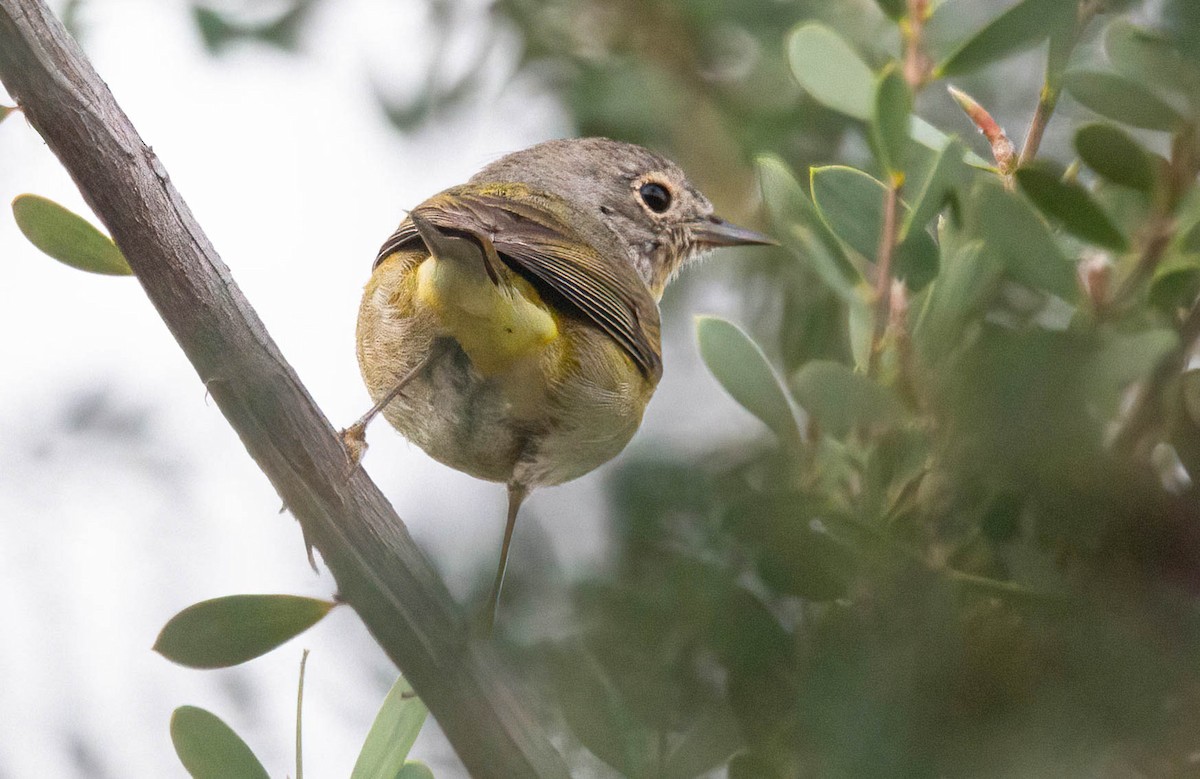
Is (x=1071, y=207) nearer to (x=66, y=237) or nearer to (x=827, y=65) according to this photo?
(x=827, y=65)

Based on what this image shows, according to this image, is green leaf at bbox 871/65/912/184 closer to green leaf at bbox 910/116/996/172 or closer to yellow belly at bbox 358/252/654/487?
green leaf at bbox 910/116/996/172

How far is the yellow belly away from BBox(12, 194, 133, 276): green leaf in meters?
0.87

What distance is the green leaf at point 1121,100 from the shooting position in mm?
776

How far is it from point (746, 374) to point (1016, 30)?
32 cm

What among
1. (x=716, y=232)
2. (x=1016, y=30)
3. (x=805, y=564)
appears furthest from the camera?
(x=716, y=232)

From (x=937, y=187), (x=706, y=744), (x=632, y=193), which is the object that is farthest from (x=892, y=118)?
(x=632, y=193)

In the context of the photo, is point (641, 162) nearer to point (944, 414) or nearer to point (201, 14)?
point (201, 14)

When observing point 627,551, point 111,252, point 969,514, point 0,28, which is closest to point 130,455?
→ point 111,252

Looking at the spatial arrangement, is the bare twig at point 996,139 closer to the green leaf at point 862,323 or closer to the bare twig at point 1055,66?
the bare twig at point 1055,66

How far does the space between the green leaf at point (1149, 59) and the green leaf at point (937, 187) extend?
118 mm

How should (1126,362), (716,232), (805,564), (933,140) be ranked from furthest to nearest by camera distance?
(716,232)
(933,140)
(805,564)
(1126,362)

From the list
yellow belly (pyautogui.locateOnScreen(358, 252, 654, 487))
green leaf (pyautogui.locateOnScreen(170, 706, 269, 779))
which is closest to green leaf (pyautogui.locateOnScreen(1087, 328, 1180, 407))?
green leaf (pyautogui.locateOnScreen(170, 706, 269, 779))

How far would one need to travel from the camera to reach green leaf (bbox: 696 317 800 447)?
0.92 metres

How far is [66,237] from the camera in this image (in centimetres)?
163
